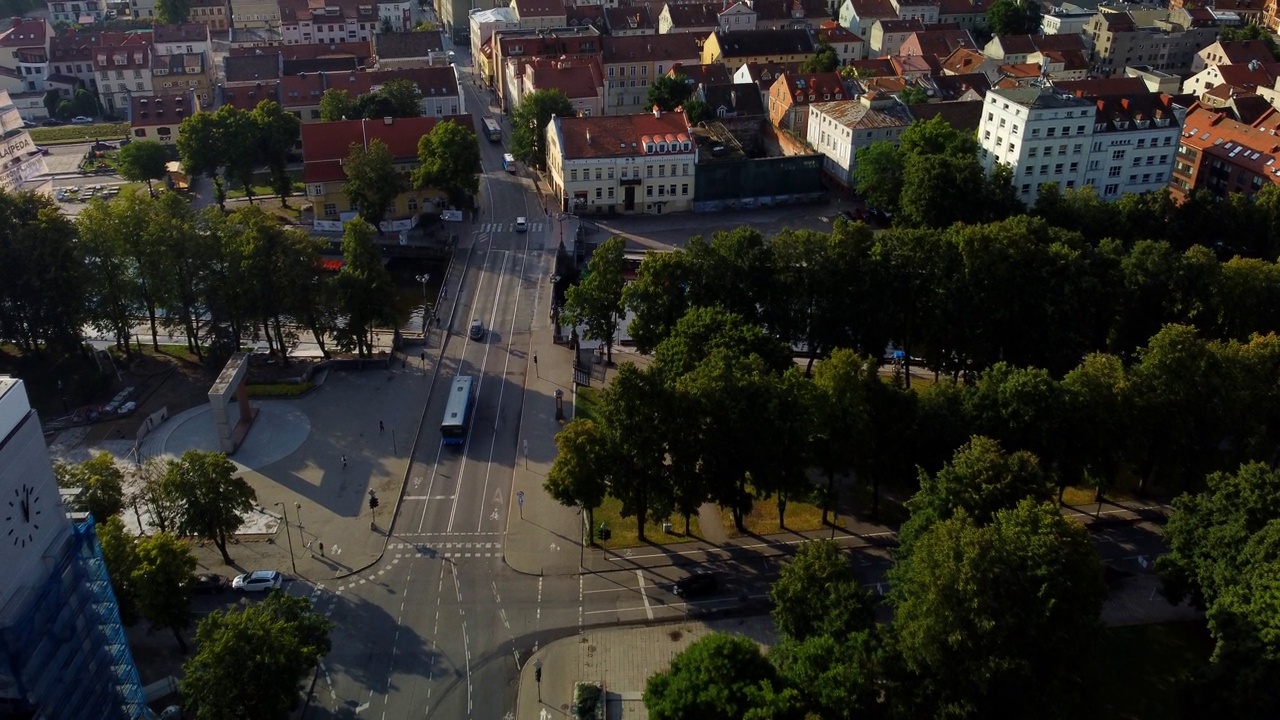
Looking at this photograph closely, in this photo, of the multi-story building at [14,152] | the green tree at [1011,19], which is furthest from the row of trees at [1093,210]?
the multi-story building at [14,152]

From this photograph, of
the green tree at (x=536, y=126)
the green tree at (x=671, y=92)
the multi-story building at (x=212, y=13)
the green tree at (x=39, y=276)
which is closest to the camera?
the green tree at (x=39, y=276)

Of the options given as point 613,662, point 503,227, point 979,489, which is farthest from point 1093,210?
point 613,662

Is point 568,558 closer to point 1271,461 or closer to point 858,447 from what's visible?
point 858,447

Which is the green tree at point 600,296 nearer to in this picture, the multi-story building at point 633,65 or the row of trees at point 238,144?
the row of trees at point 238,144

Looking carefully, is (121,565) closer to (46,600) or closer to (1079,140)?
(46,600)

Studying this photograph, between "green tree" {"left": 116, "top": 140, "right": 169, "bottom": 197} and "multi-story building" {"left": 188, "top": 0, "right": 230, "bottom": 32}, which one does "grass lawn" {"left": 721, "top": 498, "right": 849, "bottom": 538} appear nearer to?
"green tree" {"left": 116, "top": 140, "right": 169, "bottom": 197}

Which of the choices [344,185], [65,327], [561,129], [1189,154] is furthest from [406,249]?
[1189,154]

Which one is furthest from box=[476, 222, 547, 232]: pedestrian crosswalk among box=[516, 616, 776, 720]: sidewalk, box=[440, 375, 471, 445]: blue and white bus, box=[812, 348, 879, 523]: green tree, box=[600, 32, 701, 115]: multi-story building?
box=[516, 616, 776, 720]: sidewalk
